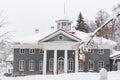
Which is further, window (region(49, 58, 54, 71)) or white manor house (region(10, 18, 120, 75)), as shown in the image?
window (region(49, 58, 54, 71))

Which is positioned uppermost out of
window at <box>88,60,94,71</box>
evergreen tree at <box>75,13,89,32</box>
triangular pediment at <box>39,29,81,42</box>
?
evergreen tree at <box>75,13,89,32</box>

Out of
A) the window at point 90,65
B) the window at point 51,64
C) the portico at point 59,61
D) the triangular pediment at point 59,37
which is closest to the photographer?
the triangular pediment at point 59,37

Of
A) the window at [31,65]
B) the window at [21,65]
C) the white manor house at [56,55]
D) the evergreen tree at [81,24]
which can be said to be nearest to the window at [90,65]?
the white manor house at [56,55]

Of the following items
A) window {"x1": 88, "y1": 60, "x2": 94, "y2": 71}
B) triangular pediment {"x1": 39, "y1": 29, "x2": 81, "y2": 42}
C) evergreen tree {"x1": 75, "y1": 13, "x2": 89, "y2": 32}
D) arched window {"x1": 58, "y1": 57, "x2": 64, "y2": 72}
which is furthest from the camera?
evergreen tree {"x1": 75, "y1": 13, "x2": 89, "y2": 32}

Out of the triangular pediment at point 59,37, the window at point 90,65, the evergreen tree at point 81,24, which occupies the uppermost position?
the evergreen tree at point 81,24

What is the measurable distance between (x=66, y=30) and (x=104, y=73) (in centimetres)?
4179

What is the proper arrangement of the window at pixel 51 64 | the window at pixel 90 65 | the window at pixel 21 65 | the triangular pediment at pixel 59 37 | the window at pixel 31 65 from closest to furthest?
1. the triangular pediment at pixel 59 37
2. the window at pixel 51 64
3. the window at pixel 90 65
4. the window at pixel 31 65
5. the window at pixel 21 65

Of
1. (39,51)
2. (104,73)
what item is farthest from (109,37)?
(104,73)

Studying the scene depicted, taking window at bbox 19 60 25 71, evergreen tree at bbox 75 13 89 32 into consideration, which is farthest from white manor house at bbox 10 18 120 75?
evergreen tree at bbox 75 13 89 32

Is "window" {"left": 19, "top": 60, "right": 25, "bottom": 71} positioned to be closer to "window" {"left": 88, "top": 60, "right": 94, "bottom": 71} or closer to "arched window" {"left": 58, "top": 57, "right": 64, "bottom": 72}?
"arched window" {"left": 58, "top": 57, "right": 64, "bottom": 72}

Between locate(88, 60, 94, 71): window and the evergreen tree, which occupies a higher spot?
the evergreen tree

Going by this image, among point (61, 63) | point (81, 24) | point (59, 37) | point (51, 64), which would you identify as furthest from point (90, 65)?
point (81, 24)

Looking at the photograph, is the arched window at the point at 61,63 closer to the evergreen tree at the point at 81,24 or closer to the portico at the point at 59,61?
the portico at the point at 59,61

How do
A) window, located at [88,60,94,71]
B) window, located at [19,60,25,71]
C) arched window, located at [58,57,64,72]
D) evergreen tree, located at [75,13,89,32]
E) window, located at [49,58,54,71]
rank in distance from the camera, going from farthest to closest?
1. evergreen tree, located at [75,13,89,32]
2. window, located at [19,60,25,71]
3. window, located at [88,60,94,71]
4. window, located at [49,58,54,71]
5. arched window, located at [58,57,64,72]
